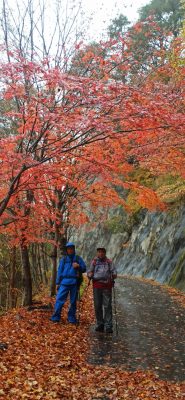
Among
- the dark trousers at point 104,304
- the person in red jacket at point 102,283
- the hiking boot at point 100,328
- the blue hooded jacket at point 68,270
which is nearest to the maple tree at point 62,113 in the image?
the blue hooded jacket at point 68,270

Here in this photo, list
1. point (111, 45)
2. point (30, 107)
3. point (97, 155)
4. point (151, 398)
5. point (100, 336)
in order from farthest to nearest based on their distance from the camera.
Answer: point (97, 155) < point (111, 45) < point (100, 336) < point (30, 107) < point (151, 398)

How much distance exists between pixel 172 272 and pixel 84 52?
1269 cm

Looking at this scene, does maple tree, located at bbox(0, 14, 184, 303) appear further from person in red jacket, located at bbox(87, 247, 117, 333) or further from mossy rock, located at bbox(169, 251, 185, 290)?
mossy rock, located at bbox(169, 251, 185, 290)

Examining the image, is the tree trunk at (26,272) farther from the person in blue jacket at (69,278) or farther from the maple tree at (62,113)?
the person in blue jacket at (69,278)

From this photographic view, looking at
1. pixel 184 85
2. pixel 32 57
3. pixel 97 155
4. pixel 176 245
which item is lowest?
pixel 176 245

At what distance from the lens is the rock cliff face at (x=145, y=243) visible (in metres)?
20.9

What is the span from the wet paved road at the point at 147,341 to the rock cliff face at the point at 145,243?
5.26 meters

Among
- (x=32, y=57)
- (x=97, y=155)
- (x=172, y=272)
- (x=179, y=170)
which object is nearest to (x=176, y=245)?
(x=172, y=272)

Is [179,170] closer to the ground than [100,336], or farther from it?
farther from it

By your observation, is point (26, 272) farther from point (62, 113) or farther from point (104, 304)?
point (62, 113)

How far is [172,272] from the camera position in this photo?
65.8 feet

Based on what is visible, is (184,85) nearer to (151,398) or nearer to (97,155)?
(97,155)

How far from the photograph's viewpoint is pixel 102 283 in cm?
936

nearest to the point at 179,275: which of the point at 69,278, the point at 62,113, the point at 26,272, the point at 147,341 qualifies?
the point at 26,272
